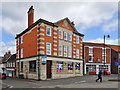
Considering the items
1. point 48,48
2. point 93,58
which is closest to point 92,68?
point 93,58

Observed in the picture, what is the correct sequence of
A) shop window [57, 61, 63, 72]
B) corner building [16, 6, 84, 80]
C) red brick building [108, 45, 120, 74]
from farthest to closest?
red brick building [108, 45, 120, 74]
shop window [57, 61, 63, 72]
corner building [16, 6, 84, 80]

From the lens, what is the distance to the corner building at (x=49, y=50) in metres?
21.7

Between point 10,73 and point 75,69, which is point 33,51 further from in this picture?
point 10,73

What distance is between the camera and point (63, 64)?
2466cm

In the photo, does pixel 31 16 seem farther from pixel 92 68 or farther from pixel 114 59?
pixel 114 59

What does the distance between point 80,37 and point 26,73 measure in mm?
14407

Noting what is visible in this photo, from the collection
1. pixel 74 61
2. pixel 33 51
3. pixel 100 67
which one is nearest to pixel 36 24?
pixel 33 51

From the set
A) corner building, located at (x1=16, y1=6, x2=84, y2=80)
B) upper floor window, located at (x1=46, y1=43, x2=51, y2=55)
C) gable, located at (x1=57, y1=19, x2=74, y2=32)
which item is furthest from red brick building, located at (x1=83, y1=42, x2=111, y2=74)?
upper floor window, located at (x1=46, y1=43, x2=51, y2=55)

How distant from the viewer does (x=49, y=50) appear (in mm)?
22688

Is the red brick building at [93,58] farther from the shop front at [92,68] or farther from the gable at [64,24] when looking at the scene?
the gable at [64,24]

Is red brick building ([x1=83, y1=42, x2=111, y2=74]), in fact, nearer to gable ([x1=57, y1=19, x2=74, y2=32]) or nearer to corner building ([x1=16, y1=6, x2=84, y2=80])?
corner building ([x1=16, y1=6, x2=84, y2=80])

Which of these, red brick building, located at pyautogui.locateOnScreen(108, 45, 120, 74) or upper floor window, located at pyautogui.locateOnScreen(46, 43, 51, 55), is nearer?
upper floor window, located at pyautogui.locateOnScreen(46, 43, 51, 55)

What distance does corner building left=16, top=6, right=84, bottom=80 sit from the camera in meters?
21.7

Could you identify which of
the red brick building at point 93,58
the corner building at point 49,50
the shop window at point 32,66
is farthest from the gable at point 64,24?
the red brick building at point 93,58
